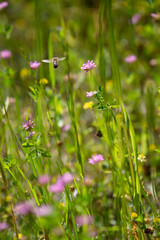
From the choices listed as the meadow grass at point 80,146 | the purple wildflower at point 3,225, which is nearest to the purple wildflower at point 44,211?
the meadow grass at point 80,146

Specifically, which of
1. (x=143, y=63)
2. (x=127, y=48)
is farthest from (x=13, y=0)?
(x=143, y=63)

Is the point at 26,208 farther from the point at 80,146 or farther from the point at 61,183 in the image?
the point at 80,146

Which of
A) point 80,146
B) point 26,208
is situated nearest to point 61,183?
point 26,208

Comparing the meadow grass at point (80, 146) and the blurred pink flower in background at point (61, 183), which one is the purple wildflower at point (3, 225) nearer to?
the meadow grass at point (80, 146)

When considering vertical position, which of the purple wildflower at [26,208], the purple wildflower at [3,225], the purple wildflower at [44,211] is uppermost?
the purple wildflower at [44,211]

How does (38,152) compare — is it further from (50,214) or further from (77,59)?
(77,59)

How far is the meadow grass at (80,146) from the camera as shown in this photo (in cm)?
71

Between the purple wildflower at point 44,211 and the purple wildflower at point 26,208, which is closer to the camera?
the purple wildflower at point 44,211

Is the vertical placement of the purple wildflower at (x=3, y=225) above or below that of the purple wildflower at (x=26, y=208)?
below

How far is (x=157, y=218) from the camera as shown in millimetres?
733

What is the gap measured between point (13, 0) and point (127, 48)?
177cm

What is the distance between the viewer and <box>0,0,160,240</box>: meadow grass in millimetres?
711

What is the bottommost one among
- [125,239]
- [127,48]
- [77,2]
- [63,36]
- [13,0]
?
[125,239]

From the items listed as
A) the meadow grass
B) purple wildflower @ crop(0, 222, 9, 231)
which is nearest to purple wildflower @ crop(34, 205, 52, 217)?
the meadow grass
